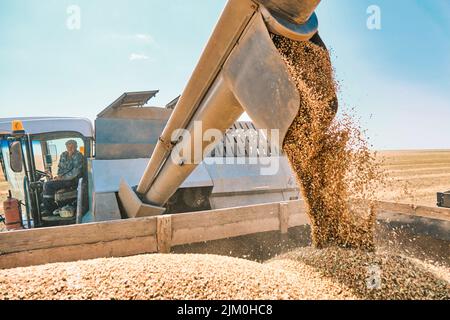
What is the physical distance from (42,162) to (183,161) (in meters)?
2.68

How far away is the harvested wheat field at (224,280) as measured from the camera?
1.35 m

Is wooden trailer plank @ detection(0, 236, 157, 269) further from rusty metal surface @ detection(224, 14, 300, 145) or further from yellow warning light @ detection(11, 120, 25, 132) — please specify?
yellow warning light @ detection(11, 120, 25, 132)

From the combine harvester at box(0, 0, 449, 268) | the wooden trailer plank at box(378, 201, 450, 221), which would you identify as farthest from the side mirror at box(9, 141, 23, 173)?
the wooden trailer plank at box(378, 201, 450, 221)

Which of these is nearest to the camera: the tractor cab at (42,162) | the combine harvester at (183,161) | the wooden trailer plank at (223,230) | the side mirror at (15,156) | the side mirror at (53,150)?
the combine harvester at (183,161)

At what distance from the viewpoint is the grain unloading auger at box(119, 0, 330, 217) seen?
1.36 metres

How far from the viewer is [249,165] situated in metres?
4.15

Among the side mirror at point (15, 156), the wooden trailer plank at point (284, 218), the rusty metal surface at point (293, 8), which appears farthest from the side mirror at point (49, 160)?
the rusty metal surface at point (293, 8)

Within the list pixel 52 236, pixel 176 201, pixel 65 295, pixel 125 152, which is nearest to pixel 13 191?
pixel 125 152

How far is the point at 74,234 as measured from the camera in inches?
80.6

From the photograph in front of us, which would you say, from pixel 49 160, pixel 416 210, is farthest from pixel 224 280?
pixel 49 160

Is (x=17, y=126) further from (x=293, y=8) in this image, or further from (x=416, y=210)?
(x=416, y=210)

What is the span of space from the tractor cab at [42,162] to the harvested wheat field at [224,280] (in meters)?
2.45

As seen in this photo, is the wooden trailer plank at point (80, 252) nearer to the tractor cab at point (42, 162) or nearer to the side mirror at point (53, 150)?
the tractor cab at point (42, 162)
